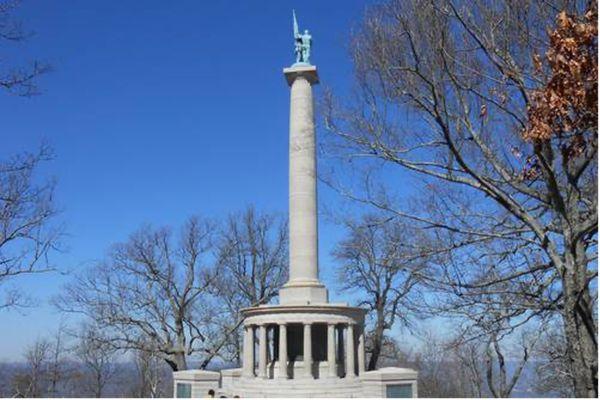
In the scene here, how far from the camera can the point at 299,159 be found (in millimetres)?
31406

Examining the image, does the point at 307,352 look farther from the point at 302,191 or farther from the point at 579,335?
the point at 579,335

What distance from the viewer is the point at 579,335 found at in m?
10.3

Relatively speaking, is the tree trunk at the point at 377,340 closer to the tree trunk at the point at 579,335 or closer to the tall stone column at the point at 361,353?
the tall stone column at the point at 361,353

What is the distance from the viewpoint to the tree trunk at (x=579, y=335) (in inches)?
393

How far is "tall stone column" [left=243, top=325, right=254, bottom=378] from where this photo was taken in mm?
29281

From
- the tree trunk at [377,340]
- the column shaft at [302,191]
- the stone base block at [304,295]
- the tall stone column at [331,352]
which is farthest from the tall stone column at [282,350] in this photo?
the tree trunk at [377,340]

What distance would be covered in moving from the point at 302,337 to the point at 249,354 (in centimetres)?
273

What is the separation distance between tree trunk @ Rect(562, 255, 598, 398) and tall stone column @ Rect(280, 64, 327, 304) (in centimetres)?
1925

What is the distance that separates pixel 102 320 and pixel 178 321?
472 cm

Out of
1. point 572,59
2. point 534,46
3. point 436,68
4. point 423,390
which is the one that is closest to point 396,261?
point 436,68

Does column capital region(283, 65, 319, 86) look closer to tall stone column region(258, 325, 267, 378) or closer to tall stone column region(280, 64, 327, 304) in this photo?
tall stone column region(280, 64, 327, 304)

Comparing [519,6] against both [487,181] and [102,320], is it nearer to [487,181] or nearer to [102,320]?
[487,181]

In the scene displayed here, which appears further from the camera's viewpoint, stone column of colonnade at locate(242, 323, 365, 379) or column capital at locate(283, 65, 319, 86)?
column capital at locate(283, 65, 319, 86)

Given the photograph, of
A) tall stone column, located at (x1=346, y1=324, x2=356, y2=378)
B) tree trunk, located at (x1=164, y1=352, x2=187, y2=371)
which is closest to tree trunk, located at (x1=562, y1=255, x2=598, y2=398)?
tall stone column, located at (x1=346, y1=324, x2=356, y2=378)
